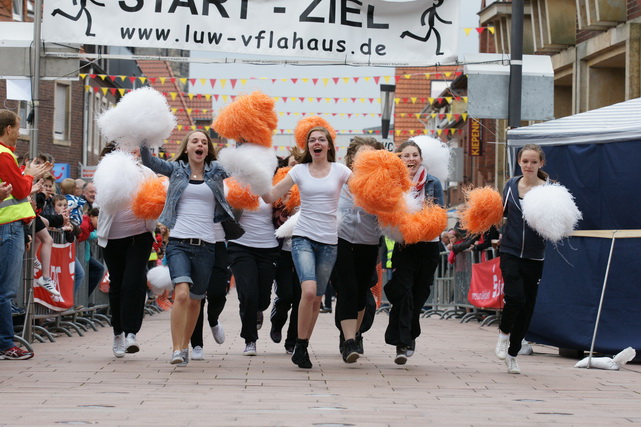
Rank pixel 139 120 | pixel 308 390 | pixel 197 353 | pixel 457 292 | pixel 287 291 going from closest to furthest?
pixel 308 390 < pixel 139 120 < pixel 197 353 < pixel 287 291 < pixel 457 292

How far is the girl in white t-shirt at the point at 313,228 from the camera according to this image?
362 inches

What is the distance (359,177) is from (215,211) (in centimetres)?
116

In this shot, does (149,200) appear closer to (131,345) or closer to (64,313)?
(131,345)

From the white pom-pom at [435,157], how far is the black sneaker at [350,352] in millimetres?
1726

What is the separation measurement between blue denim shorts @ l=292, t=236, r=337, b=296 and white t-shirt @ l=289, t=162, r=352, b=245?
5cm

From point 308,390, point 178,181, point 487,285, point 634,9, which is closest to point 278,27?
point 178,181

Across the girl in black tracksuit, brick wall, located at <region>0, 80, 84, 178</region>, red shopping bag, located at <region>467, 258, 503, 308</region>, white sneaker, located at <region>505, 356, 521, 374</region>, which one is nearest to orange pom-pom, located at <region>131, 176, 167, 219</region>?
the girl in black tracksuit

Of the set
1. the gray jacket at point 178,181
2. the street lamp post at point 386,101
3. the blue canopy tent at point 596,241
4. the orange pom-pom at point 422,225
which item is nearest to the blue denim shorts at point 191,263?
the gray jacket at point 178,181

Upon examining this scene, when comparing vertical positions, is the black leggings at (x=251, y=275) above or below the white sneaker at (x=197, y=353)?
above

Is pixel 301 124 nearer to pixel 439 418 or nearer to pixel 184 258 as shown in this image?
pixel 184 258

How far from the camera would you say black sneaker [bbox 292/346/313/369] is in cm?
934

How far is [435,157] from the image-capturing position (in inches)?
403

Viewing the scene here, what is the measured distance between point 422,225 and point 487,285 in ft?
25.6

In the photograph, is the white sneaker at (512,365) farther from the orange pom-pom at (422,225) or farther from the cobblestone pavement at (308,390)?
the orange pom-pom at (422,225)
